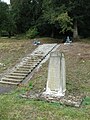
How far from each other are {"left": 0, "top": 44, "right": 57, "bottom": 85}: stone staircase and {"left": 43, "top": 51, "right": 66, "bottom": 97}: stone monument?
2218 mm

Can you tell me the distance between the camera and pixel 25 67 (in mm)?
11656

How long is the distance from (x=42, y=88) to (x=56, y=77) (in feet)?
3.11

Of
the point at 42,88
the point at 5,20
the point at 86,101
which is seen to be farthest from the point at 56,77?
the point at 5,20

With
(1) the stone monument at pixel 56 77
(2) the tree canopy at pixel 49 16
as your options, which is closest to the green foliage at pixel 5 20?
(2) the tree canopy at pixel 49 16

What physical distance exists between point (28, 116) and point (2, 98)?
5.72 feet

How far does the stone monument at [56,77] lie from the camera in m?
8.20

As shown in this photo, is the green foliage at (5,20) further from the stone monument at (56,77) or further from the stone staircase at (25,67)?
the stone monument at (56,77)

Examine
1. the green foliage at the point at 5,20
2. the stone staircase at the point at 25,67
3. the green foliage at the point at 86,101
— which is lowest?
the green foliage at the point at 86,101

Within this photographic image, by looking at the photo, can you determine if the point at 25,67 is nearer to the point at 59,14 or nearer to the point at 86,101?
the point at 86,101

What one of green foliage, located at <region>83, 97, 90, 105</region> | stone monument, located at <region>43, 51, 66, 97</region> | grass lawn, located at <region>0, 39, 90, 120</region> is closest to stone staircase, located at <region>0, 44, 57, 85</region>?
grass lawn, located at <region>0, 39, 90, 120</region>

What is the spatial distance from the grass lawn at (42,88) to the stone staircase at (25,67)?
50 centimetres

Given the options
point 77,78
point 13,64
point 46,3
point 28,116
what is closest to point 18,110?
point 28,116

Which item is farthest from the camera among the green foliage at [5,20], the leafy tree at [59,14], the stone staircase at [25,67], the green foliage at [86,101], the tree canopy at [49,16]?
the green foliage at [5,20]

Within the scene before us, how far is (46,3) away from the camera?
20.8 metres
